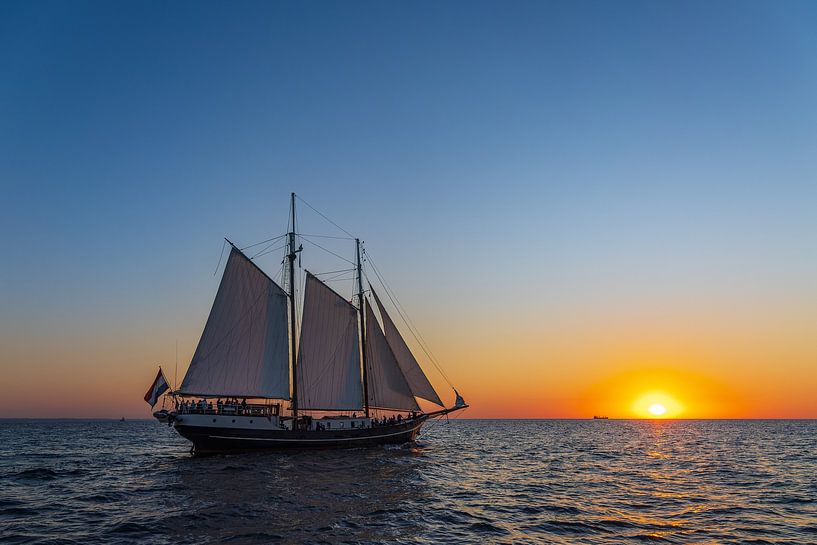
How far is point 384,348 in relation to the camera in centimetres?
6197

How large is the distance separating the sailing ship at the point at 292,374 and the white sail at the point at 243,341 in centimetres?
9

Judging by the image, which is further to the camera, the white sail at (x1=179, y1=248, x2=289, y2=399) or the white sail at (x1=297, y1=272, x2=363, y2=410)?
the white sail at (x1=297, y1=272, x2=363, y2=410)

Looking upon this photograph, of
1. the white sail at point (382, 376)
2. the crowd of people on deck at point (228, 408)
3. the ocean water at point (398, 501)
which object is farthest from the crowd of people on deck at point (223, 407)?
the white sail at point (382, 376)

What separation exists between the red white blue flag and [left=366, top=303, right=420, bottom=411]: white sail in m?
21.3

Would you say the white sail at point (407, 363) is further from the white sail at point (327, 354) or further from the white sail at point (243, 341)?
the white sail at point (243, 341)

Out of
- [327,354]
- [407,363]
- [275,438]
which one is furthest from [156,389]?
[407,363]

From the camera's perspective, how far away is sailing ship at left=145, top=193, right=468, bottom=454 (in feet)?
171

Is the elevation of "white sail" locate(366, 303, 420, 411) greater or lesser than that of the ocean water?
greater

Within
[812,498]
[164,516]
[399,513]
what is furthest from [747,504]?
[164,516]

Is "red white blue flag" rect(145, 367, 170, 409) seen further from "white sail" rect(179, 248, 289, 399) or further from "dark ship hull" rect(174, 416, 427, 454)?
"dark ship hull" rect(174, 416, 427, 454)

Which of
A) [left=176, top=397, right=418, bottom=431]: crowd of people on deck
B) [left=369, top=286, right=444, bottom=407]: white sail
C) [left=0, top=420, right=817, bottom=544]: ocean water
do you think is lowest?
[left=0, top=420, right=817, bottom=544]: ocean water

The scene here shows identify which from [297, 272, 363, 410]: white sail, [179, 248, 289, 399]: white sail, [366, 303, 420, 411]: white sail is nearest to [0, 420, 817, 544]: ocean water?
[179, 248, 289, 399]: white sail

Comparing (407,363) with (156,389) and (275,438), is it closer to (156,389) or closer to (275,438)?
(275,438)

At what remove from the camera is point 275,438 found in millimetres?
54031
